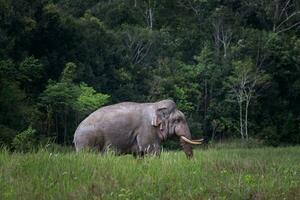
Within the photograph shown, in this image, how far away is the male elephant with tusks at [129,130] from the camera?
13000 millimetres

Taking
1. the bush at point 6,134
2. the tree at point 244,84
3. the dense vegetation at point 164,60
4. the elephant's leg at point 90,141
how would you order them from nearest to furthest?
the elephant's leg at point 90,141
the bush at point 6,134
the dense vegetation at point 164,60
the tree at point 244,84

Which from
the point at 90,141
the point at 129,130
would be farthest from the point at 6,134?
the point at 129,130

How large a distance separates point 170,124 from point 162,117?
0.28 metres

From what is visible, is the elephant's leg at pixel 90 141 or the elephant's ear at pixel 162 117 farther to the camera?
the elephant's ear at pixel 162 117

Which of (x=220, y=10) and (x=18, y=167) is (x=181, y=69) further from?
(x=18, y=167)

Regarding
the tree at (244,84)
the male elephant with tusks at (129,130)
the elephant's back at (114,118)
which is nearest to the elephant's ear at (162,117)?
the male elephant with tusks at (129,130)

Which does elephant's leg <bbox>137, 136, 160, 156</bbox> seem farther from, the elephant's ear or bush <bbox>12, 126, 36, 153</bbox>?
bush <bbox>12, 126, 36, 153</bbox>

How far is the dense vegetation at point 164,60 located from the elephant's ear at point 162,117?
42.4 ft

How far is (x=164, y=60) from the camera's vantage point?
38031mm

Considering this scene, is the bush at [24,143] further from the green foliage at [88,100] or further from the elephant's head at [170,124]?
the green foliage at [88,100]

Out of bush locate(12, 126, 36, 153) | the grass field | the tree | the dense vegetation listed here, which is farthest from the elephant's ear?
the tree

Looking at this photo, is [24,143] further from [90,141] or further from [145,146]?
[145,146]

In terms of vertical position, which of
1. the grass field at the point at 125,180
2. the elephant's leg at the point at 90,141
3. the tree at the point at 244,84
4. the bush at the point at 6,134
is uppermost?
the tree at the point at 244,84

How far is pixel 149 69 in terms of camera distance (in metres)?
38.3
